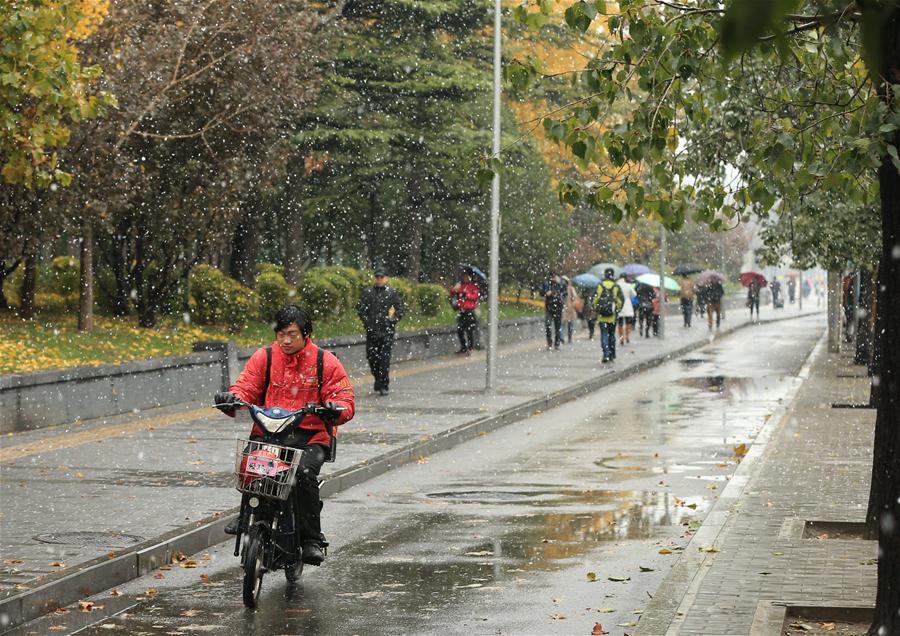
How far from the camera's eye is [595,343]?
41.8m

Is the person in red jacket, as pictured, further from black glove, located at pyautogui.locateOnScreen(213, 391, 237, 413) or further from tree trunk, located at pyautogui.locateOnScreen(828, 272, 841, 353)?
tree trunk, located at pyautogui.locateOnScreen(828, 272, 841, 353)

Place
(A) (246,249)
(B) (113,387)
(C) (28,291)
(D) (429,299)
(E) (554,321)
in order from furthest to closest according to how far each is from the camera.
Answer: (D) (429,299)
(E) (554,321)
(A) (246,249)
(C) (28,291)
(B) (113,387)

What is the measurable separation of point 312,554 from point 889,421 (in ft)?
11.3

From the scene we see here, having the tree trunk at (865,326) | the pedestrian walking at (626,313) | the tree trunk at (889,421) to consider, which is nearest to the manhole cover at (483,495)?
the tree trunk at (889,421)

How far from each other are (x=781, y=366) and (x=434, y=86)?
33.6ft

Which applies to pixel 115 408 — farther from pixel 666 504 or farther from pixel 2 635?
pixel 2 635

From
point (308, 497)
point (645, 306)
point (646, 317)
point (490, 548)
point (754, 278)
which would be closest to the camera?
point (308, 497)

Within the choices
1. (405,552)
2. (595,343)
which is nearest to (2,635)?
(405,552)

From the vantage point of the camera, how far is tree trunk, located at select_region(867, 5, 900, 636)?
6.60 metres

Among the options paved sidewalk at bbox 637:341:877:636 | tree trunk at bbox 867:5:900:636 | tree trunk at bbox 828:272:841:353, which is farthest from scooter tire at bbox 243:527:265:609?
tree trunk at bbox 828:272:841:353

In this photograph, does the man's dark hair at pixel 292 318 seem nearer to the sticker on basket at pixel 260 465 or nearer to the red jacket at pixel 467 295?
the sticker on basket at pixel 260 465

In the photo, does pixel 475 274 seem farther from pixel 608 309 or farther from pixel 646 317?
pixel 646 317

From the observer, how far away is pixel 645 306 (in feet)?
157

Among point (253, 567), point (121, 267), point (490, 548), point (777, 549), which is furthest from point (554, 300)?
point (253, 567)
